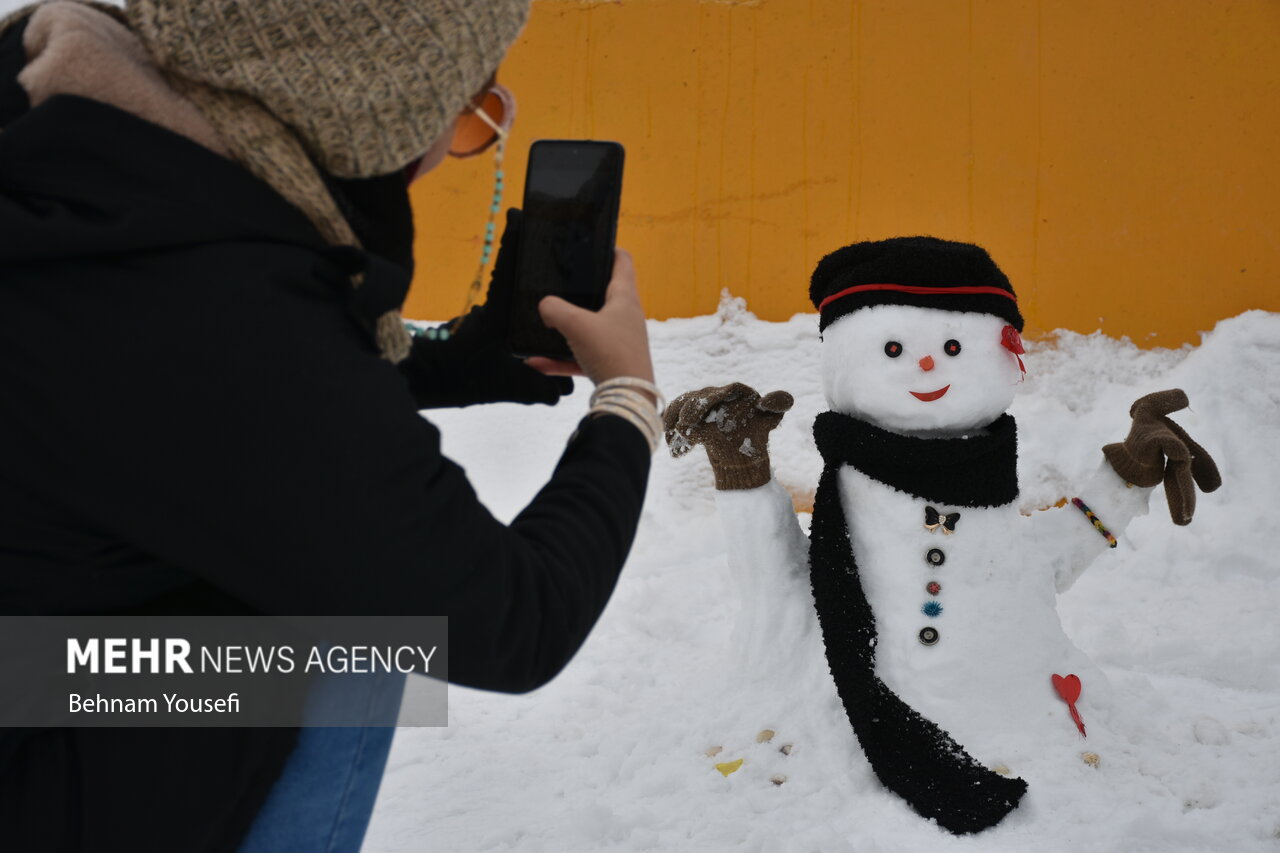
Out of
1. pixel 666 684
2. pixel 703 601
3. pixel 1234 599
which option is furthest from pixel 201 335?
pixel 1234 599

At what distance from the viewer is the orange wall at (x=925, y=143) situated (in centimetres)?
328

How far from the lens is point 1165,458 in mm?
1900

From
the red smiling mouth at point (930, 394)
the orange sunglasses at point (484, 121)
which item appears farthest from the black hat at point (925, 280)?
the orange sunglasses at point (484, 121)

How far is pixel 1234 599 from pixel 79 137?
105 inches

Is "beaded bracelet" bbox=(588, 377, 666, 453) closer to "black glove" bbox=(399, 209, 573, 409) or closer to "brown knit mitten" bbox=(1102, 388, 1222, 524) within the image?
"black glove" bbox=(399, 209, 573, 409)

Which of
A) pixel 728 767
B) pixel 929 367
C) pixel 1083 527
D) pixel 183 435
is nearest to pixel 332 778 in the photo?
pixel 183 435

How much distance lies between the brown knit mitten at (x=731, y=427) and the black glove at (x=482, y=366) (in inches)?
25.0

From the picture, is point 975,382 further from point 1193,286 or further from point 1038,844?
point 1193,286

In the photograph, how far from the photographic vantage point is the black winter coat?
25.4 inches

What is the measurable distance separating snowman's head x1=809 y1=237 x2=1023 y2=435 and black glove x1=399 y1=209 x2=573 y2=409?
73cm

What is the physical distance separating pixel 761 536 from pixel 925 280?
57cm

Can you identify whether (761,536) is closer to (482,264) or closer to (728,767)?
(728,767)

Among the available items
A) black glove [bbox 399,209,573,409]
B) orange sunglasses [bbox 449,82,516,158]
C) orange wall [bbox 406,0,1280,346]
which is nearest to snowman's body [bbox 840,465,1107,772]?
black glove [bbox 399,209,573,409]

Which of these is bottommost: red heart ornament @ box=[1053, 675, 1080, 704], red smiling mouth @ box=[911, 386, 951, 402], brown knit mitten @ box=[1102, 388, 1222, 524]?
red heart ornament @ box=[1053, 675, 1080, 704]
